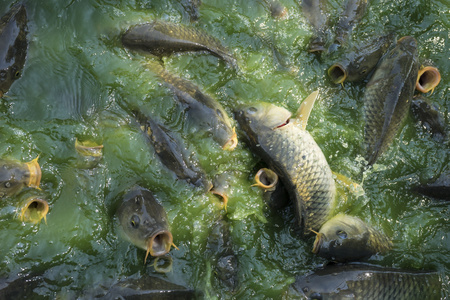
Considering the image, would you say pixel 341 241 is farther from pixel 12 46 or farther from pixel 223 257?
pixel 12 46

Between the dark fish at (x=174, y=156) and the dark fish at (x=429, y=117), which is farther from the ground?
the dark fish at (x=429, y=117)

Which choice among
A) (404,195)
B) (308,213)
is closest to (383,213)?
(404,195)

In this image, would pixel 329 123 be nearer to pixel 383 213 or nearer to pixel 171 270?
pixel 383 213

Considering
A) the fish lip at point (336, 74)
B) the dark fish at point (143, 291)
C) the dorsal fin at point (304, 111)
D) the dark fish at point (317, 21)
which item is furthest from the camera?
the dark fish at point (317, 21)

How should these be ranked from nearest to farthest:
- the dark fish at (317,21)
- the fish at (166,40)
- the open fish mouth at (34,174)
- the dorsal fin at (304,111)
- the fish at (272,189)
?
the open fish mouth at (34,174) < the fish at (272,189) < the dorsal fin at (304,111) < the fish at (166,40) < the dark fish at (317,21)

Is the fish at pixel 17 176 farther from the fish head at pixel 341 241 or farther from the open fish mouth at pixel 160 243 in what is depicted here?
the fish head at pixel 341 241

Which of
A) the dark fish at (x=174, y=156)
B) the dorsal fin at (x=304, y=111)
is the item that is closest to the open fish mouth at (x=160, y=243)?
the dark fish at (x=174, y=156)

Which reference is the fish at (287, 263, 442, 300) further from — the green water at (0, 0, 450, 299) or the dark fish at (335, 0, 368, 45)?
the dark fish at (335, 0, 368, 45)
